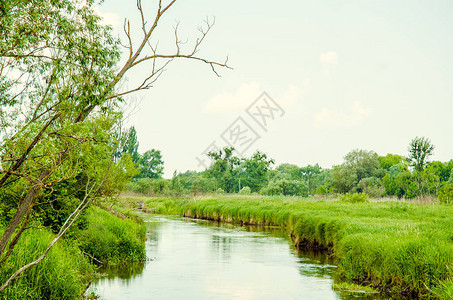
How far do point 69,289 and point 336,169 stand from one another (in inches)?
2944

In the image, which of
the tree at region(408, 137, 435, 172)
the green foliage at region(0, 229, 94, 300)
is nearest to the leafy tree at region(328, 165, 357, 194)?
the tree at region(408, 137, 435, 172)

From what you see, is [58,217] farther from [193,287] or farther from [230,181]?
[230,181]

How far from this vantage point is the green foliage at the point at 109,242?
47.8 ft

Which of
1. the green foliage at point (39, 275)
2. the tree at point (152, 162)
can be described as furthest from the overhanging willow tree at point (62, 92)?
the tree at point (152, 162)

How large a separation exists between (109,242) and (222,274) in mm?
3900

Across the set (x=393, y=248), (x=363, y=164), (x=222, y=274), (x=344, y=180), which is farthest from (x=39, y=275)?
(x=363, y=164)

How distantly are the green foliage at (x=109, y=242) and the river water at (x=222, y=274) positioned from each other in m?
0.51

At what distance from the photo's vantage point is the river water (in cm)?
1198

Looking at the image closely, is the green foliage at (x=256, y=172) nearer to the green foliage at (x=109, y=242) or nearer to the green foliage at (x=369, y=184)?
the green foliage at (x=369, y=184)

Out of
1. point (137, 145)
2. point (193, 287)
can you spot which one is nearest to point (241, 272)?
point (193, 287)

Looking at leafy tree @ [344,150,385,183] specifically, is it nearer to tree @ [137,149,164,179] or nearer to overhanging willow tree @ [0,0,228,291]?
tree @ [137,149,164,179]

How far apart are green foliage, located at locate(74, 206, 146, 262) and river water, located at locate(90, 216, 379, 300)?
508 millimetres

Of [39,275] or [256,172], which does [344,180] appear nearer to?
[256,172]

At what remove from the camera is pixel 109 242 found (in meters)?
15.3
